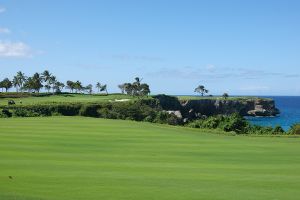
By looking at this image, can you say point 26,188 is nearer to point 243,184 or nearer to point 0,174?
point 0,174

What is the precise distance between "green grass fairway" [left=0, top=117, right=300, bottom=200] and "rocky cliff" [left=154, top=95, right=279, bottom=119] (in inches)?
3908

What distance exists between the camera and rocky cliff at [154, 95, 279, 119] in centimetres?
12470

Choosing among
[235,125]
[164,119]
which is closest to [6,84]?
[164,119]

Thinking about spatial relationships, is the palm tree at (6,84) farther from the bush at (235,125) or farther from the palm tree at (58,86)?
the bush at (235,125)

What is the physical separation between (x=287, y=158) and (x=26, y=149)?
10.3 m

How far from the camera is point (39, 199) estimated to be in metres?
9.64

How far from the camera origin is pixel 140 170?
1402 cm

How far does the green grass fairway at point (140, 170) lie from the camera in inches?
420

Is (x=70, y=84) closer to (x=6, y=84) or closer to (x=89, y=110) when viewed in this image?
(x=6, y=84)

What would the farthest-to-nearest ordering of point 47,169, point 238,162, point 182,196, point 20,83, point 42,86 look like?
point 20,83 → point 42,86 → point 238,162 → point 47,169 → point 182,196

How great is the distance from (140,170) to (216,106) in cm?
12676

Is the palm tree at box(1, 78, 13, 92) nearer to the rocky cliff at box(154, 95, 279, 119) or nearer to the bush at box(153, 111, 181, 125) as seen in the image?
the rocky cliff at box(154, 95, 279, 119)

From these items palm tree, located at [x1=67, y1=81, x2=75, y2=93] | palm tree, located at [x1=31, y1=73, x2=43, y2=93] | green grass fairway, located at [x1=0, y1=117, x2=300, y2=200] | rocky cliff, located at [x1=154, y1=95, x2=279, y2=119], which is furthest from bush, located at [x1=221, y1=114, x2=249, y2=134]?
palm tree, located at [x1=67, y1=81, x2=75, y2=93]

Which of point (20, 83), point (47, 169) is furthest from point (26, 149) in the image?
point (20, 83)
